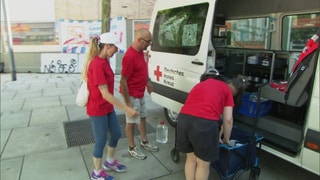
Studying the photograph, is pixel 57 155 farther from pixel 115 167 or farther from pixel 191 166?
pixel 191 166

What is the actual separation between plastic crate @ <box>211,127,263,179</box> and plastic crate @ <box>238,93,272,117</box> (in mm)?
447

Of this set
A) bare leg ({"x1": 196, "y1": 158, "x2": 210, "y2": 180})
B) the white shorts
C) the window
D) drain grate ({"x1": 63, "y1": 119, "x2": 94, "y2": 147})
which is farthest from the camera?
the window

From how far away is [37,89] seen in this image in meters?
8.35

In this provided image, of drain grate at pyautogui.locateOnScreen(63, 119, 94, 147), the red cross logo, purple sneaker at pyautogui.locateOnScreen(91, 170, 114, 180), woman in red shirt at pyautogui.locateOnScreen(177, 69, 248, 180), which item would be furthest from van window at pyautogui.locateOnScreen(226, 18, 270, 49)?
purple sneaker at pyautogui.locateOnScreen(91, 170, 114, 180)

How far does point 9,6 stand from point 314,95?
42.4ft

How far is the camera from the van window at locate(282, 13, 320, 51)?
422 cm

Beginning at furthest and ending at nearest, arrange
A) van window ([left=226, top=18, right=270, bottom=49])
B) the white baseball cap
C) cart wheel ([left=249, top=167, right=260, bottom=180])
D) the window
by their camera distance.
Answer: the window → van window ([left=226, top=18, right=270, bottom=49]) → cart wheel ([left=249, top=167, right=260, bottom=180]) → the white baseball cap

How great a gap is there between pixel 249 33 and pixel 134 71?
3.01 m

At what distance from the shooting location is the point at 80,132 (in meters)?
4.61

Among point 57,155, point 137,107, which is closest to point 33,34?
point 57,155

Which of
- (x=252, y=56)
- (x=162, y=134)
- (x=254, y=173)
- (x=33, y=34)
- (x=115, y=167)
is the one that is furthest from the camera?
(x=33, y=34)

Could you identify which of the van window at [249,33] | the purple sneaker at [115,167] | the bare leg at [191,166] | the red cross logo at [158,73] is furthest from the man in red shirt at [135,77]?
the van window at [249,33]

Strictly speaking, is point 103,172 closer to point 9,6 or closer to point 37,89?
point 37,89

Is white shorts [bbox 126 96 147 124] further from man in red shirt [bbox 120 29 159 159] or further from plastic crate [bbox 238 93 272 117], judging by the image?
plastic crate [bbox 238 93 272 117]
